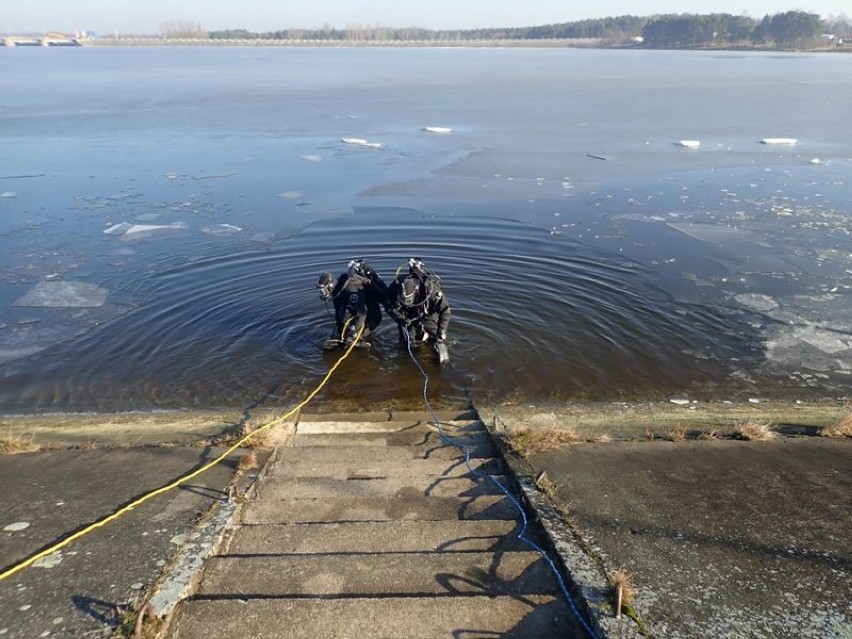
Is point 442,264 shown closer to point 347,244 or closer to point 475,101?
point 347,244

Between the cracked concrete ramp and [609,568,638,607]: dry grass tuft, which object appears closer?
the cracked concrete ramp

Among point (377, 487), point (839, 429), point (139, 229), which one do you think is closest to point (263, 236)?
point (139, 229)

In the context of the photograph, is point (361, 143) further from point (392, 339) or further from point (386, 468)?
point (386, 468)

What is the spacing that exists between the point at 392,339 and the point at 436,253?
3.27 metres

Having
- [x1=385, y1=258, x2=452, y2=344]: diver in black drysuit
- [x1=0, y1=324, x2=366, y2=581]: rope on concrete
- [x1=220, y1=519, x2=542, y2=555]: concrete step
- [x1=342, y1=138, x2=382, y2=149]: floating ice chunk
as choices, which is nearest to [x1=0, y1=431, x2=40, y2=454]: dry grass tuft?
[x1=0, y1=324, x2=366, y2=581]: rope on concrete

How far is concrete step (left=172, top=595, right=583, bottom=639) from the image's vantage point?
2.87m

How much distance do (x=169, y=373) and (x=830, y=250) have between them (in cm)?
1093

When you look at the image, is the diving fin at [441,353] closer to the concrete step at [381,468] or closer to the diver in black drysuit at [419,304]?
the diver in black drysuit at [419,304]

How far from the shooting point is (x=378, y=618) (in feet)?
9.61

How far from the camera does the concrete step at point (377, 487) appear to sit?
4.32 m

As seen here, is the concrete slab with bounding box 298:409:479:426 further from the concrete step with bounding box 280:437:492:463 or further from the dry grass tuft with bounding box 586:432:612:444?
the dry grass tuft with bounding box 586:432:612:444

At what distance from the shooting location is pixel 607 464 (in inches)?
182

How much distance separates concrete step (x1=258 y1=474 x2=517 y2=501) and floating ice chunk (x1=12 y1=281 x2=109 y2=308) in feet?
20.7

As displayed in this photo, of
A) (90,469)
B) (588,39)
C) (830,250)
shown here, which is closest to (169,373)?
(90,469)
